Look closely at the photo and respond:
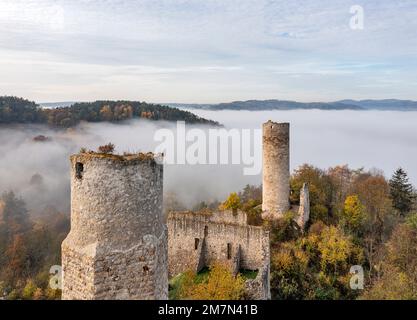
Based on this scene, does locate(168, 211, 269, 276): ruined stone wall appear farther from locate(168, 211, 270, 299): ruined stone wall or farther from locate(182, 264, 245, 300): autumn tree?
locate(182, 264, 245, 300): autumn tree

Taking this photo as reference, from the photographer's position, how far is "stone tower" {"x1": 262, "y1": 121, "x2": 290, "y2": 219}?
23.9 metres

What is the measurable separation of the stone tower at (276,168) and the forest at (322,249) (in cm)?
84

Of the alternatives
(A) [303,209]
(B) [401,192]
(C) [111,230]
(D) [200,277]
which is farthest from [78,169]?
(B) [401,192]

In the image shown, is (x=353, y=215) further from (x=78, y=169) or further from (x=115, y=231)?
(x=78, y=169)

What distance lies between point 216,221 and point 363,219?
12.1 metres

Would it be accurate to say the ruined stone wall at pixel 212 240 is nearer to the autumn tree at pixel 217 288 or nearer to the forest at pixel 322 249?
the forest at pixel 322 249

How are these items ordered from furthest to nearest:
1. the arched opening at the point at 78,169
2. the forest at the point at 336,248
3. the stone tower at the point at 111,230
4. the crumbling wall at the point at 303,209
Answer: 1. the crumbling wall at the point at 303,209
2. the forest at the point at 336,248
3. the arched opening at the point at 78,169
4. the stone tower at the point at 111,230

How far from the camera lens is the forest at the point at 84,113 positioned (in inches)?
1837

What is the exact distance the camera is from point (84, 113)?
158ft

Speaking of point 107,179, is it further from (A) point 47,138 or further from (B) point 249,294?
(A) point 47,138

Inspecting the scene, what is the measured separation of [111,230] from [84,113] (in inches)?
1730

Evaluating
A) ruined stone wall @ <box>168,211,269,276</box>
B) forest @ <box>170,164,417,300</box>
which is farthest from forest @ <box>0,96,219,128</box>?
ruined stone wall @ <box>168,211,269,276</box>

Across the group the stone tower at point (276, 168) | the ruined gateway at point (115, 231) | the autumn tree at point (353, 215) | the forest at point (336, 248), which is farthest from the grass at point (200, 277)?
the autumn tree at point (353, 215)

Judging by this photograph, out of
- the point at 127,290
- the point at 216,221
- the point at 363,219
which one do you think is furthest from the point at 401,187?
the point at 127,290
